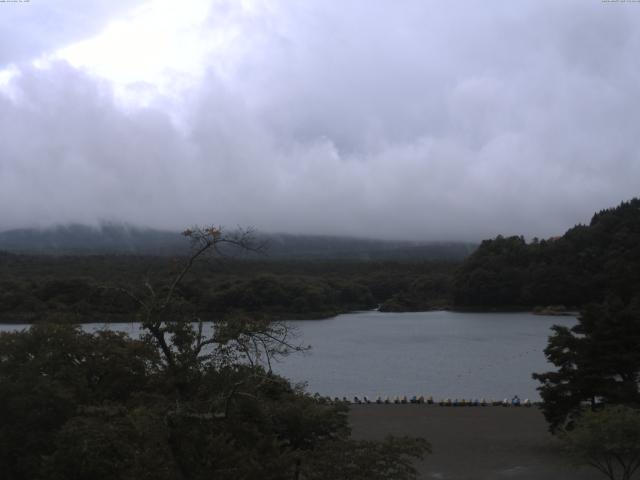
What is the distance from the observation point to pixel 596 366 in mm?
17156

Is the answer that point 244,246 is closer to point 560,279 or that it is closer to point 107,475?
point 107,475

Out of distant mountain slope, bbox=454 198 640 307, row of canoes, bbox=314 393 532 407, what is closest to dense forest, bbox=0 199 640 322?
distant mountain slope, bbox=454 198 640 307

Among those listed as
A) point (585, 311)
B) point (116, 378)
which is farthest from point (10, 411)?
point (585, 311)

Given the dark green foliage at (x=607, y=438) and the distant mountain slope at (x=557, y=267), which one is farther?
the distant mountain slope at (x=557, y=267)

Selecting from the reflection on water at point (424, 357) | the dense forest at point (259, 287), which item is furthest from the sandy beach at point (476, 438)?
the dense forest at point (259, 287)

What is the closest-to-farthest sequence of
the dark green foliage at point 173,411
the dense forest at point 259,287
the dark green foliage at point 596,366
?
the dark green foliage at point 173,411
the dark green foliage at point 596,366
the dense forest at point 259,287

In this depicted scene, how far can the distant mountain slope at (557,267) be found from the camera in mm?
66125

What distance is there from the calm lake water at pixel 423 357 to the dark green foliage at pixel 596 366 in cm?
1031

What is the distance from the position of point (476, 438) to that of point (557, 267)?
52.6 meters

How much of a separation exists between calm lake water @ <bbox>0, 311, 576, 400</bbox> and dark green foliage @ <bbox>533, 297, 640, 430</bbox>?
33.8 ft

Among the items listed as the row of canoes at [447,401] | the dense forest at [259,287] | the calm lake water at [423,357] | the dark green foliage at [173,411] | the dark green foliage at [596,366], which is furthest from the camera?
the dense forest at [259,287]

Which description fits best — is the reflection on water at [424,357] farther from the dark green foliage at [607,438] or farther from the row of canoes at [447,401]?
the dark green foliage at [607,438]

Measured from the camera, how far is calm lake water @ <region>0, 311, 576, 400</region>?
102ft

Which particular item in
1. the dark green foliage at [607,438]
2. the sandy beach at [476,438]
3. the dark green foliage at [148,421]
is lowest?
the sandy beach at [476,438]
